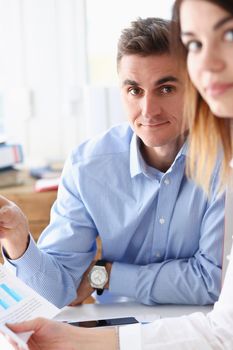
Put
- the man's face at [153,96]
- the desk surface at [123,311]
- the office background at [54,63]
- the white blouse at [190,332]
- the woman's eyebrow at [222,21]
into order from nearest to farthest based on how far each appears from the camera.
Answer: the woman's eyebrow at [222,21] < the white blouse at [190,332] < the desk surface at [123,311] < the man's face at [153,96] < the office background at [54,63]

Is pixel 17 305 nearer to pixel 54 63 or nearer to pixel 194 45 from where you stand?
pixel 194 45

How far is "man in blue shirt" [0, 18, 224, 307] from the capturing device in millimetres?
1534

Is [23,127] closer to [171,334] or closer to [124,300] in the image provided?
[124,300]

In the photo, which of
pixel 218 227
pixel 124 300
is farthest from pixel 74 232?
pixel 218 227

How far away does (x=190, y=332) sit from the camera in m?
1.17

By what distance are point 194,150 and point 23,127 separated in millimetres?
1819

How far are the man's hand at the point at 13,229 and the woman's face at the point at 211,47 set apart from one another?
0.65 metres

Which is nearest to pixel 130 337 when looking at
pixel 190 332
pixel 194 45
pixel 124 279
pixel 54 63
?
pixel 190 332

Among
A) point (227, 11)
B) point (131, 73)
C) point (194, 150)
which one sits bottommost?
point (194, 150)

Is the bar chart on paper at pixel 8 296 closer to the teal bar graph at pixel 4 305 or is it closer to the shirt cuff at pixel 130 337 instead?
the teal bar graph at pixel 4 305

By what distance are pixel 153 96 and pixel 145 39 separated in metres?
0.15

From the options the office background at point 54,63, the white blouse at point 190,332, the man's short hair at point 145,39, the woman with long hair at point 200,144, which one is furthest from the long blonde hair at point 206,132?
the office background at point 54,63

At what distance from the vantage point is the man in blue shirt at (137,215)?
153cm

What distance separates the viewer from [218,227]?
1531mm
